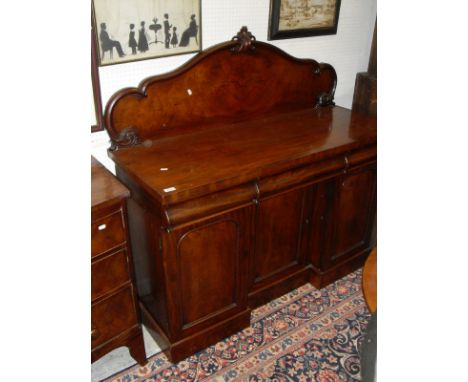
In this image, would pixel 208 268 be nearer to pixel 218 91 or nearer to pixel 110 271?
pixel 110 271

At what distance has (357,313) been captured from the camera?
2.36m

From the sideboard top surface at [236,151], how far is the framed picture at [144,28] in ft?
1.36

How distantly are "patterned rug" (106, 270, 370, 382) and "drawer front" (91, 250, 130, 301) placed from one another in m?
0.57

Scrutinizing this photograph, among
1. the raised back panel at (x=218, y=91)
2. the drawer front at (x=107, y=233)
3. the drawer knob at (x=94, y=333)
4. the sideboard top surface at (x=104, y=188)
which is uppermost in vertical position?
the raised back panel at (x=218, y=91)

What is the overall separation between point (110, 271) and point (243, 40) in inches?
51.0

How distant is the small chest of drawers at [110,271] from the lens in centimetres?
153

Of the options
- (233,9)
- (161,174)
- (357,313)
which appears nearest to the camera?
(161,174)

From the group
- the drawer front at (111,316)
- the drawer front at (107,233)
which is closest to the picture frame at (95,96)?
the drawer front at (107,233)

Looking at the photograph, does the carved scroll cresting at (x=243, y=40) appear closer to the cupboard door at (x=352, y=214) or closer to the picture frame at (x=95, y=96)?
the picture frame at (x=95, y=96)

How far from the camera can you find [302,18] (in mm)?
2295
